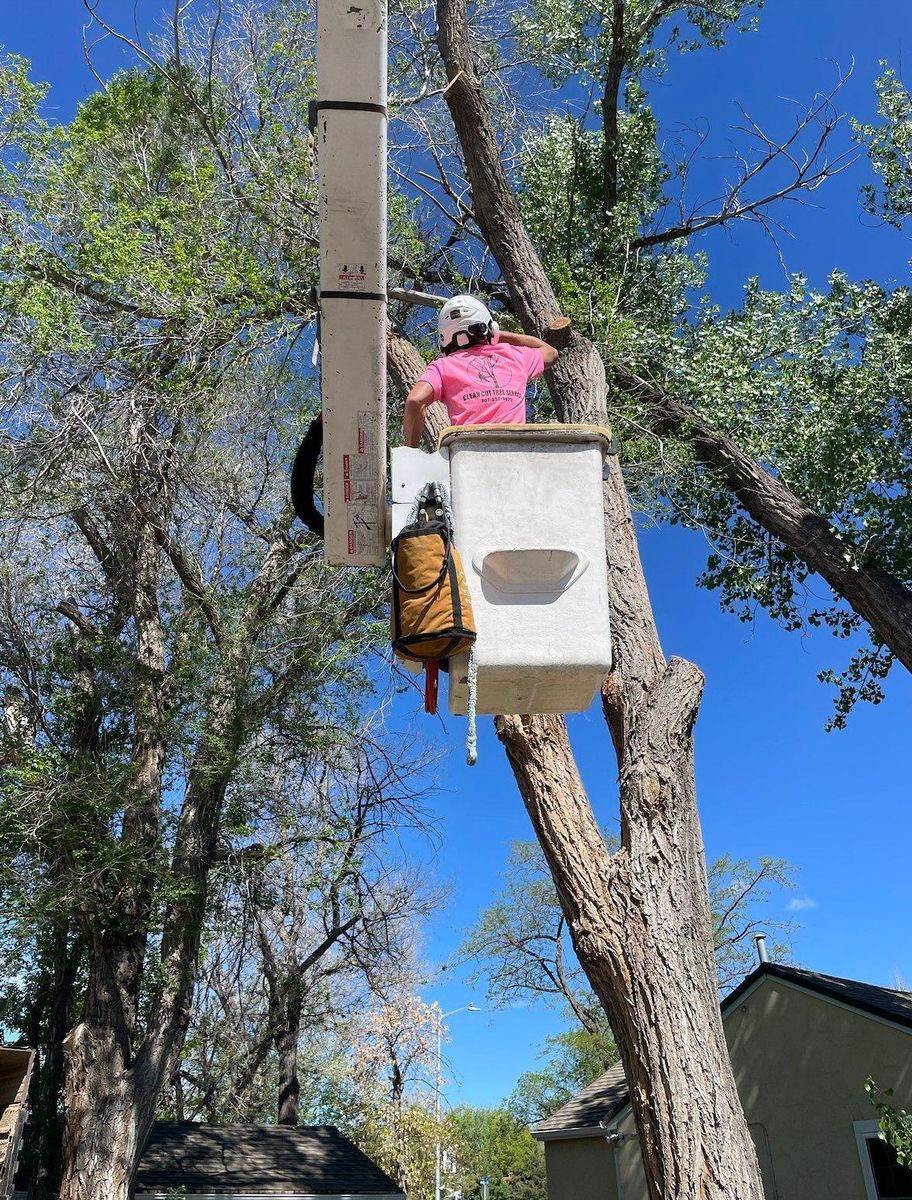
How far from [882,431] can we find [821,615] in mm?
2128

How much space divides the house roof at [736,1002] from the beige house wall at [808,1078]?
0.13m

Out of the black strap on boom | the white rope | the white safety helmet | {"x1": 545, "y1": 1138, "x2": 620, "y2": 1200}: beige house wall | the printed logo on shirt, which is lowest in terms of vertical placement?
{"x1": 545, "y1": 1138, "x2": 620, "y2": 1200}: beige house wall

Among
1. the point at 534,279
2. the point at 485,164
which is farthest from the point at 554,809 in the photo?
the point at 485,164

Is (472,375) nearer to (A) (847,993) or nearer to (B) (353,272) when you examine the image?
(B) (353,272)

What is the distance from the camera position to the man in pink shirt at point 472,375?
385 centimetres

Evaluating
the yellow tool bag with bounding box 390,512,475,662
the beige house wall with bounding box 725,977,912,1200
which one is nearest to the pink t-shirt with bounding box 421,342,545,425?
the yellow tool bag with bounding box 390,512,475,662

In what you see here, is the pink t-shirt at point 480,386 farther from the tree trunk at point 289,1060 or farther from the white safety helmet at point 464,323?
the tree trunk at point 289,1060

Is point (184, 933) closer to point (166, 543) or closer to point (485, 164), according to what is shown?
point (166, 543)

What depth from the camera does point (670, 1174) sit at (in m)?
4.57

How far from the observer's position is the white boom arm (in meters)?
2.97

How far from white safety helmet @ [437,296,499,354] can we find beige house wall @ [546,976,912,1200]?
→ 12.3m

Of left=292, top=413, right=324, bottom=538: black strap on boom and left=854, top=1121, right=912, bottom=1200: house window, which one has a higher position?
left=292, top=413, right=324, bottom=538: black strap on boom

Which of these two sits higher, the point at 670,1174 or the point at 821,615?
the point at 821,615

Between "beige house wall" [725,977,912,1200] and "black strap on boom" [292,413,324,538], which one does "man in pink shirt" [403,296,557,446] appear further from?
"beige house wall" [725,977,912,1200]
